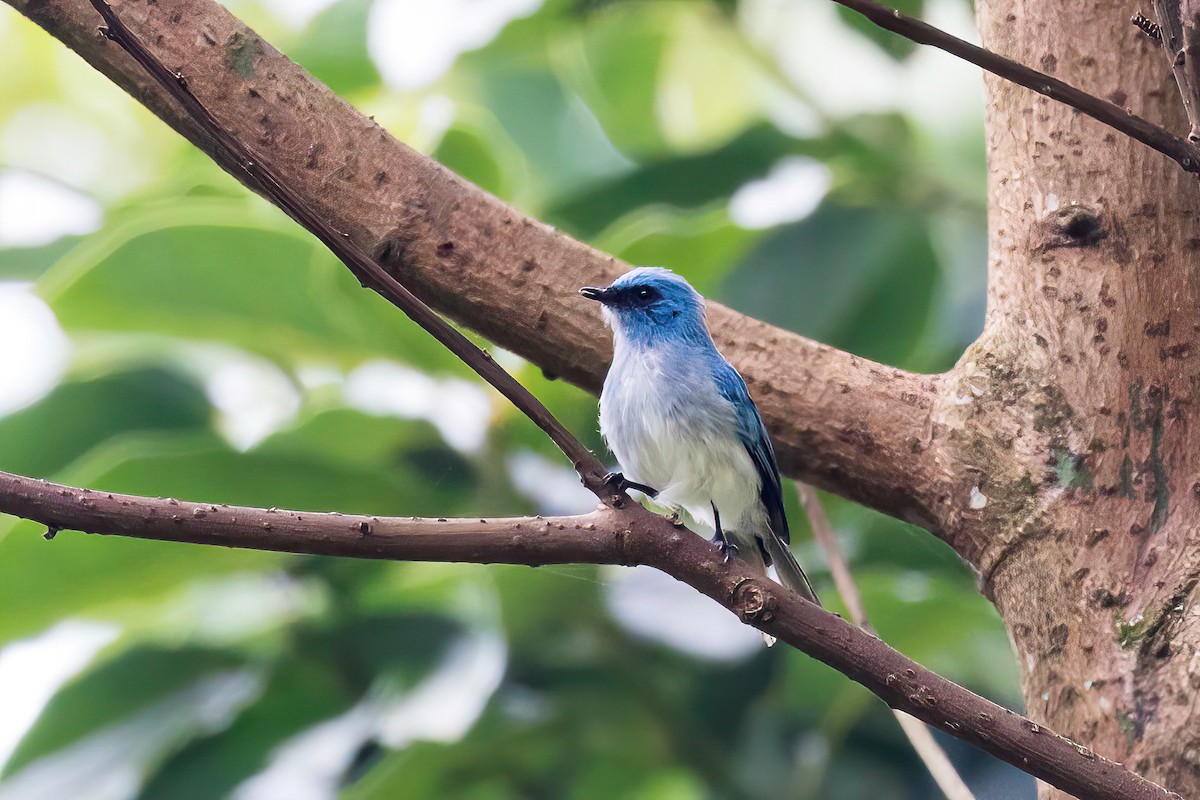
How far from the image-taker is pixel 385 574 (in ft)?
7.54

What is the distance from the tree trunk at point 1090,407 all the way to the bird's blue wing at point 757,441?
26 centimetres

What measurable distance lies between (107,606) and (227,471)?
0.40 m

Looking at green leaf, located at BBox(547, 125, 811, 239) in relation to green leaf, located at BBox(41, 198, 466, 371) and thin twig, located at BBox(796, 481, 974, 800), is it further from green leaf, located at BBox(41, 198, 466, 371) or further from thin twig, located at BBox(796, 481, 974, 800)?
thin twig, located at BBox(796, 481, 974, 800)

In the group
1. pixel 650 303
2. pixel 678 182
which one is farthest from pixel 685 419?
pixel 678 182

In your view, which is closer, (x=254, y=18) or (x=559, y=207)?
(x=559, y=207)

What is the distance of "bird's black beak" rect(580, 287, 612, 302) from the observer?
159 cm

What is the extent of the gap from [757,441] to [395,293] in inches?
30.4

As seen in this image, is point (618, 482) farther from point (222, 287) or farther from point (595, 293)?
point (222, 287)

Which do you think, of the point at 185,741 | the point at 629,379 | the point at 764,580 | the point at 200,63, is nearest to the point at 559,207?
the point at 629,379

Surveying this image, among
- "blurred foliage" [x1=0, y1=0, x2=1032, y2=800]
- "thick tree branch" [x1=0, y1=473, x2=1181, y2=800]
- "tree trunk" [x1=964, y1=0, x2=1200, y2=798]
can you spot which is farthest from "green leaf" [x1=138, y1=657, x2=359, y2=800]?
"tree trunk" [x1=964, y1=0, x2=1200, y2=798]

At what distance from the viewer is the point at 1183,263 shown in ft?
4.75

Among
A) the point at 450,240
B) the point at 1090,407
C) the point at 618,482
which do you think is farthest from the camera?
the point at 450,240

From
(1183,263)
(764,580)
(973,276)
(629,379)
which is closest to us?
(764,580)

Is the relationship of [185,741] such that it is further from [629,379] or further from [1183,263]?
[1183,263]
